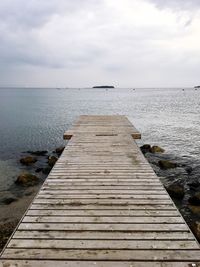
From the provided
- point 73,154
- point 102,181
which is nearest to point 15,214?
point 73,154

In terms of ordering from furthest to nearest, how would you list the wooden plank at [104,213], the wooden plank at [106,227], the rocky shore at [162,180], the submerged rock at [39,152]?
the submerged rock at [39,152], the rocky shore at [162,180], the wooden plank at [104,213], the wooden plank at [106,227]

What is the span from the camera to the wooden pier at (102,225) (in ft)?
13.9

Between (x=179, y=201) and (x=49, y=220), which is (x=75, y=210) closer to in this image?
(x=49, y=220)

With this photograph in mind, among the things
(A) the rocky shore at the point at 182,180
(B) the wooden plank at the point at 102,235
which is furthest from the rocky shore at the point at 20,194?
(A) the rocky shore at the point at 182,180

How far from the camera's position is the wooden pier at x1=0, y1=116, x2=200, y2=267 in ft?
13.9

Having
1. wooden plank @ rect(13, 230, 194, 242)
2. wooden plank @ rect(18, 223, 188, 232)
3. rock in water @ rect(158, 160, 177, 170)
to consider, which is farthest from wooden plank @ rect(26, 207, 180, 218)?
rock in water @ rect(158, 160, 177, 170)

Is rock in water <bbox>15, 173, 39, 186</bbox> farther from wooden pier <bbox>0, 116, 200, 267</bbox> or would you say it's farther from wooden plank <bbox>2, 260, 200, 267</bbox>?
wooden plank <bbox>2, 260, 200, 267</bbox>

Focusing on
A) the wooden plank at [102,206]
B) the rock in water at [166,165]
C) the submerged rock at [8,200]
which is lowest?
the rock in water at [166,165]

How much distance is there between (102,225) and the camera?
5184mm

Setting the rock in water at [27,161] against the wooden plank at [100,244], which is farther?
the rock in water at [27,161]

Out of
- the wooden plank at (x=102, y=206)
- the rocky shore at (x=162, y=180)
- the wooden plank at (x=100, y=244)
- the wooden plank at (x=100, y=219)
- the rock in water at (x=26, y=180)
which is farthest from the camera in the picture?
the rock in water at (x=26, y=180)

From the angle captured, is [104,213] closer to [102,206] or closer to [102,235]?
[102,206]

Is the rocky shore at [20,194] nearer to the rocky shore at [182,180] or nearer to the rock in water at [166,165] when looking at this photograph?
the rocky shore at [182,180]

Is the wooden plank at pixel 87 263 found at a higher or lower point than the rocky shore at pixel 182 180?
higher
